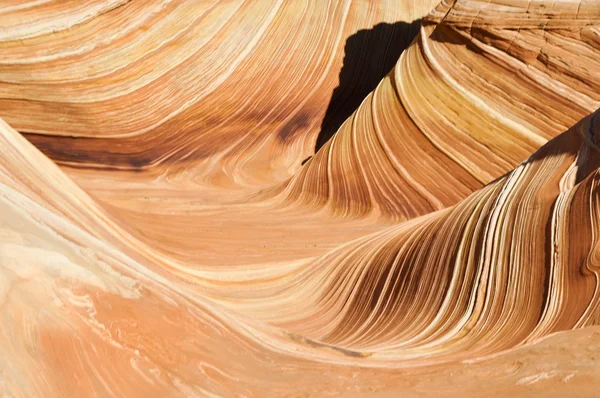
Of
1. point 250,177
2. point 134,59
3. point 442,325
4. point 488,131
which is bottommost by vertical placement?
point 442,325

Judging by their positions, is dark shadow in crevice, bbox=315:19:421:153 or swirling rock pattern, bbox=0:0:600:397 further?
dark shadow in crevice, bbox=315:19:421:153

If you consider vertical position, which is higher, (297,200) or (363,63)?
(363,63)

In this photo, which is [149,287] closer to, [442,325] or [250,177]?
[442,325]

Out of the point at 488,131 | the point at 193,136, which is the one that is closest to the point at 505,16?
the point at 488,131

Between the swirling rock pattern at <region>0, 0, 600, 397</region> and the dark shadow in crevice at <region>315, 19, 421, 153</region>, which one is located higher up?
the dark shadow in crevice at <region>315, 19, 421, 153</region>

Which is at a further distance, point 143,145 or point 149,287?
point 143,145

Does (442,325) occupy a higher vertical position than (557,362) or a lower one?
higher
